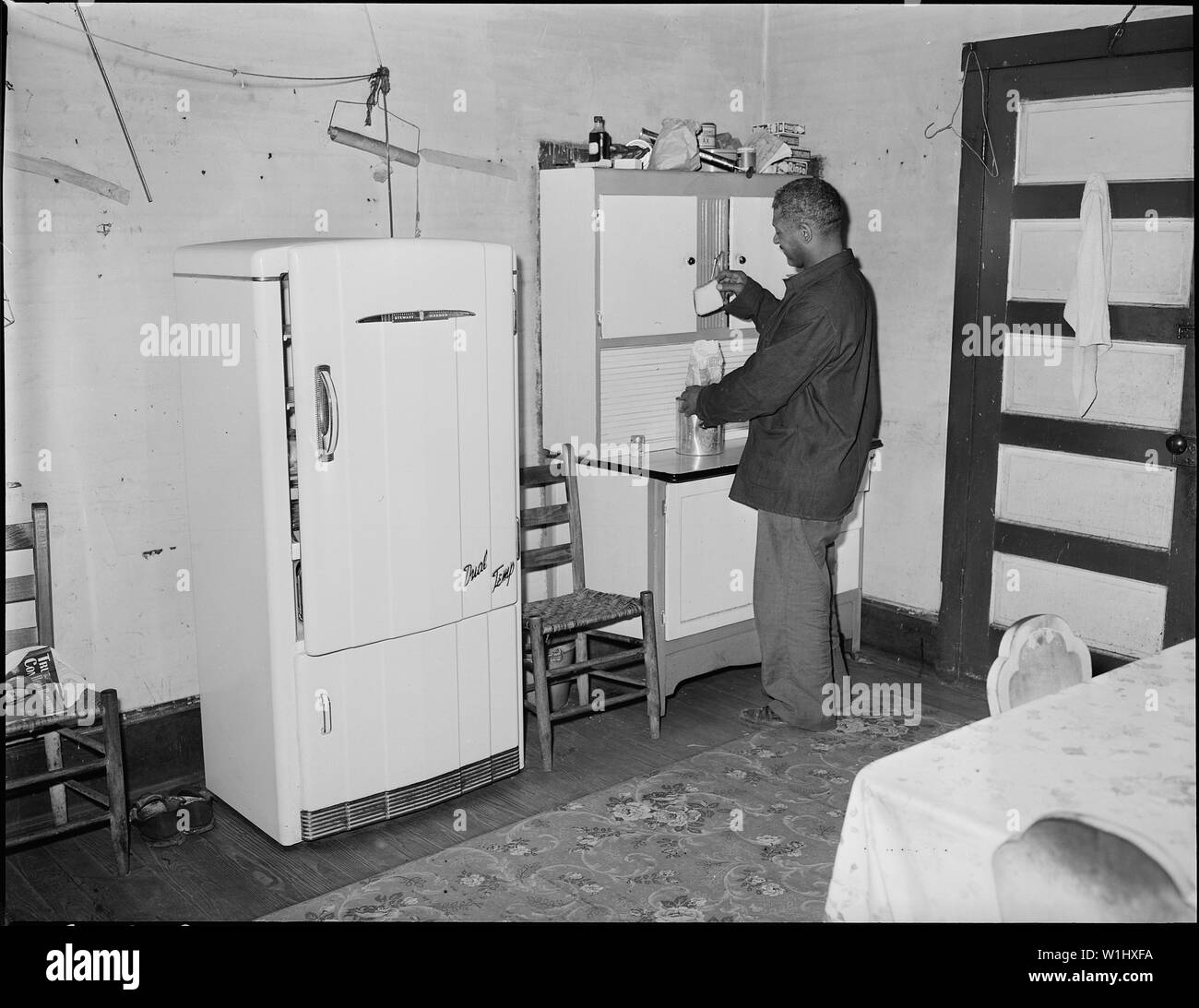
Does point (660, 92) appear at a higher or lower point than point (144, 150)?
higher

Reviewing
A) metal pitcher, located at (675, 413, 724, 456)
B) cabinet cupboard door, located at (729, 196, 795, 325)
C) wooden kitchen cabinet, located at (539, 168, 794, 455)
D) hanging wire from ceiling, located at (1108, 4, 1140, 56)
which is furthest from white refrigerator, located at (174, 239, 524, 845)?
hanging wire from ceiling, located at (1108, 4, 1140, 56)

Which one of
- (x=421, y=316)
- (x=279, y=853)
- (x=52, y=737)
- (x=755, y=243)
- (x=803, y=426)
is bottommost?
(x=279, y=853)

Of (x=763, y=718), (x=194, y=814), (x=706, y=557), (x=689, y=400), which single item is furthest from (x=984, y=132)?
(x=194, y=814)

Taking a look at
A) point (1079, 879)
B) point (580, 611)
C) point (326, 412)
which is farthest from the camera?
point (580, 611)

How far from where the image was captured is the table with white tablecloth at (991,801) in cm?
180

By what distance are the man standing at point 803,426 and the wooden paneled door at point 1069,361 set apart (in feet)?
2.11

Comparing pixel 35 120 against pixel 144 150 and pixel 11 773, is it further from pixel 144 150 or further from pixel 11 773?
pixel 11 773

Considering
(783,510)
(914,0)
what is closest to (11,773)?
(783,510)

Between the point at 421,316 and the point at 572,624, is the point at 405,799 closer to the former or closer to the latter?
the point at 572,624

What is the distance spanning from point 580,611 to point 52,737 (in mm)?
1585

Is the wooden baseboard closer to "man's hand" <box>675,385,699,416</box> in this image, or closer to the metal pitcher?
the metal pitcher

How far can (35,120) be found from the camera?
3.22 metres

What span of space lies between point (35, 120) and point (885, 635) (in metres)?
3.46

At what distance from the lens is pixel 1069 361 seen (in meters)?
4.21
